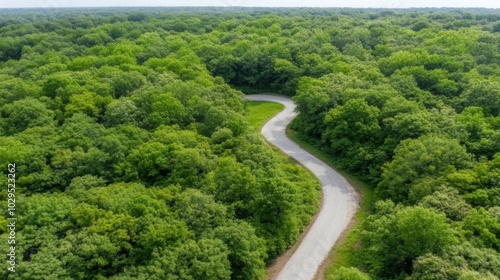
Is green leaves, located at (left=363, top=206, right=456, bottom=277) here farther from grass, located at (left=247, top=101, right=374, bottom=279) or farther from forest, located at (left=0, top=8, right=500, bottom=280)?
grass, located at (left=247, top=101, right=374, bottom=279)

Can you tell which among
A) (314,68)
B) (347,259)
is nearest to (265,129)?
(314,68)

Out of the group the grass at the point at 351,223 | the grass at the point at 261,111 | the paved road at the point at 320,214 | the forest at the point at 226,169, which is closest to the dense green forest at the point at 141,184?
the forest at the point at 226,169

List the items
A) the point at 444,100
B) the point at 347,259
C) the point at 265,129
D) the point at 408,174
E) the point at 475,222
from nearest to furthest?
the point at 475,222 < the point at 347,259 < the point at 408,174 < the point at 444,100 < the point at 265,129

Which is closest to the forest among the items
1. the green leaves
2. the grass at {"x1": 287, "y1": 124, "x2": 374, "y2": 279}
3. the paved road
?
the green leaves

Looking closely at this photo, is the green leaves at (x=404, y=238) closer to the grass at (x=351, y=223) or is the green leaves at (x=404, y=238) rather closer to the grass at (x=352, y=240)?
the grass at (x=352, y=240)

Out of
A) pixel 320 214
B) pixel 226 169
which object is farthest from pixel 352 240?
pixel 226 169

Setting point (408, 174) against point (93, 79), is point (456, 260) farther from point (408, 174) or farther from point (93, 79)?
point (93, 79)
